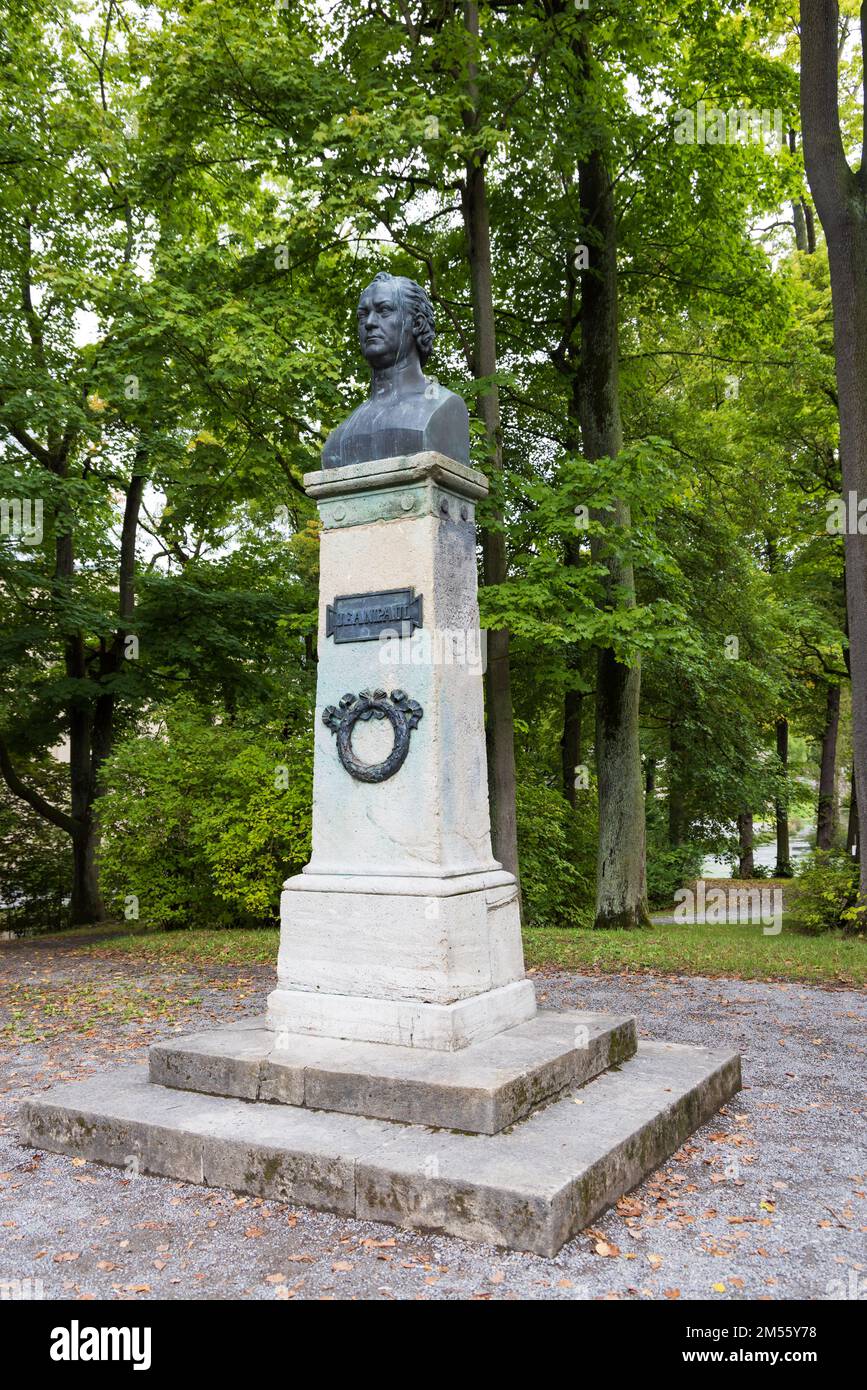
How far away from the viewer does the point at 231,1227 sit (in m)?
3.85

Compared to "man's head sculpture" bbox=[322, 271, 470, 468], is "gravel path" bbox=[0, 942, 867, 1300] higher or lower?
lower

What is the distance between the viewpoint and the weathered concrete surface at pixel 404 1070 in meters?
4.29

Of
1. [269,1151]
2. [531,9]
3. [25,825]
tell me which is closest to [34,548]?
[25,825]

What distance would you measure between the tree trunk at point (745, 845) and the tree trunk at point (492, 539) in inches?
514

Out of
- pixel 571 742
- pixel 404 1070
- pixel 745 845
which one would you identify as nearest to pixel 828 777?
pixel 745 845

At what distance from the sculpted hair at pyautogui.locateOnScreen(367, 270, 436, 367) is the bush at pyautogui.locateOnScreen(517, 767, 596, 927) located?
10.1 meters

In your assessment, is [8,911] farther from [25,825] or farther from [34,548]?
[34,548]

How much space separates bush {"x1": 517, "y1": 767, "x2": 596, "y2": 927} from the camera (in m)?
15.4

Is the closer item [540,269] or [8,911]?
[540,269]

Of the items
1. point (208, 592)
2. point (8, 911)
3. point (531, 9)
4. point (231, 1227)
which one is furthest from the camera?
point (8, 911)

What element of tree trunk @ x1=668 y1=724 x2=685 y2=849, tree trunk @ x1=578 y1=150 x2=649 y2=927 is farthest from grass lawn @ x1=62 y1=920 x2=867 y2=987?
tree trunk @ x1=668 y1=724 x2=685 y2=849

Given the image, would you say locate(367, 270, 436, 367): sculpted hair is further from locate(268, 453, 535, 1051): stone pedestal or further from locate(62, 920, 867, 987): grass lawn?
locate(62, 920, 867, 987): grass lawn

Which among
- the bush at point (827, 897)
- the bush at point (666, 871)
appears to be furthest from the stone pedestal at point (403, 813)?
the bush at point (666, 871)

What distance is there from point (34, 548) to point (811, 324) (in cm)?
1319
